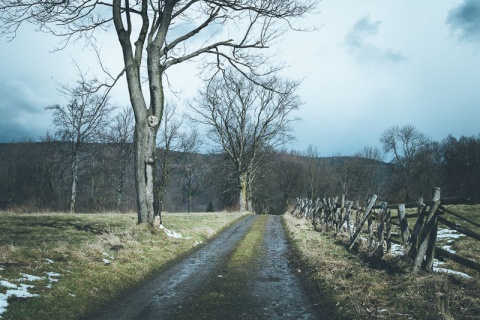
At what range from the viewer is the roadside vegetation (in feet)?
14.9

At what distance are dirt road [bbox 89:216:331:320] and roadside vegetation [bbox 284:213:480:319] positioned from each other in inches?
19.2

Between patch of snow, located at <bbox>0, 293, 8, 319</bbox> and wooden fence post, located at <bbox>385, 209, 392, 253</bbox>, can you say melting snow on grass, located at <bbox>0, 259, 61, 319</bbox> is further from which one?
wooden fence post, located at <bbox>385, 209, 392, 253</bbox>

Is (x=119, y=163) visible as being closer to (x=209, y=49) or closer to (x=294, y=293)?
(x=209, y=49)

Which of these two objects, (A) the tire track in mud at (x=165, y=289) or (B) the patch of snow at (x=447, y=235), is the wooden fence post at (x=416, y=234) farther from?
(B) the patch of snow at (x=447, y=235)

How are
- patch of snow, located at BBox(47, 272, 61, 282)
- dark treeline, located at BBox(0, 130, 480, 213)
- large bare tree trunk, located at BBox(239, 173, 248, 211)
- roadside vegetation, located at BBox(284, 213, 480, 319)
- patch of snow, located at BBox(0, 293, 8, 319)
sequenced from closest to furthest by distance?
1. patch of snow, located at BBox(0, 293, 8, 319)
2. roadside vegetation, located at BBox(284, 213, 480, 319)
3. patch of snow, located at BBox(47, 272, 61, 282)
4. large bare tree trunk, located at BBox(239, 173, 248, 211)
5. dark treeline, located at BBox(0, 130, 480, 213)

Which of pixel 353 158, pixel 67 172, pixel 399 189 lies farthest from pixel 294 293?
pixel 353 158

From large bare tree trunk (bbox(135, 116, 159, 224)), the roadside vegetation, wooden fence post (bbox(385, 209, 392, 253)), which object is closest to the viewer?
the roadside vegetation

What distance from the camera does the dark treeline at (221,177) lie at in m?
40.5

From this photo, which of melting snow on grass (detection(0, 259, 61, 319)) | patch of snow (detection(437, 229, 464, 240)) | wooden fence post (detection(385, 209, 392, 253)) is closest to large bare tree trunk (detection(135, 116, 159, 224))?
melting snow on grass (detection(0, 259, 61, 319))

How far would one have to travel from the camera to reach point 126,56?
1140cm

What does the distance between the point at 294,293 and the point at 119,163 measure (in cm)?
3964

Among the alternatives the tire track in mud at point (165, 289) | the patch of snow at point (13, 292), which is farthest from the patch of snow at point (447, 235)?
the patch of snow at point (13, 292)

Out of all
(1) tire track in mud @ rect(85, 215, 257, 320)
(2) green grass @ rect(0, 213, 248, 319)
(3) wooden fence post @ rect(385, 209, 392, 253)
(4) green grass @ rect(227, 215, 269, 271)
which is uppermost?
(3) wooden fence post @ rect(385, 209, 392, 253)

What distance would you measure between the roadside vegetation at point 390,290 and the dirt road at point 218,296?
19.2 inches
